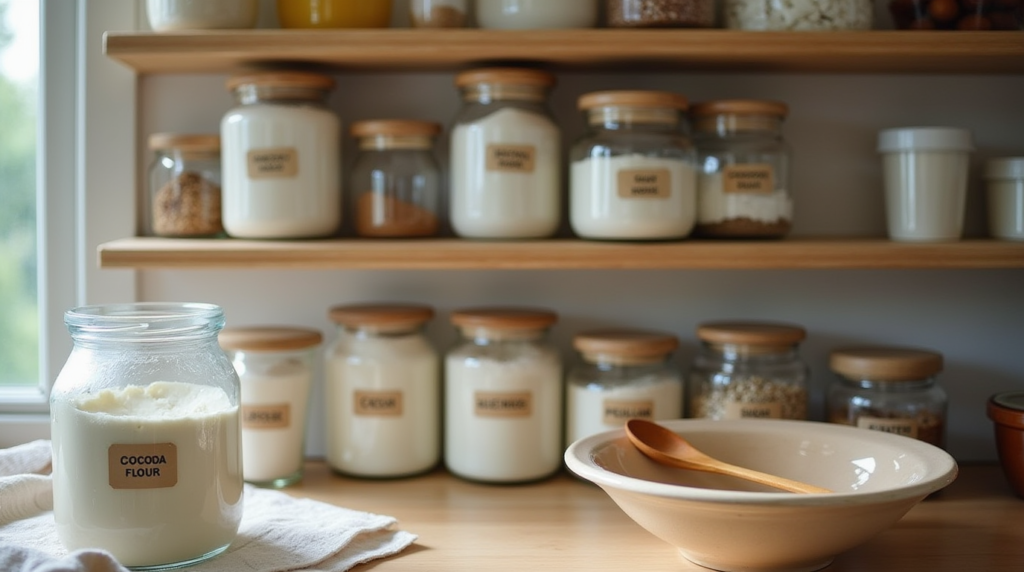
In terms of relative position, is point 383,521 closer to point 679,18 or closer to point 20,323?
point 679,18

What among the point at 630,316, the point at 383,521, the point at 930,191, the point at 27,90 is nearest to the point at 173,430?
the point at 383,521

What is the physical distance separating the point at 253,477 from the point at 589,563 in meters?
0.51

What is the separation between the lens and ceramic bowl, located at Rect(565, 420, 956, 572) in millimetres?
939

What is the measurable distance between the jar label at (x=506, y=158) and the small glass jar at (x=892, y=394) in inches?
20.3

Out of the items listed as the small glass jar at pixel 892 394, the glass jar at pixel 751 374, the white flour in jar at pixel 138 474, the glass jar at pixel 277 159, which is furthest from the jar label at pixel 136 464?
the small glass jar at pixel 892 394

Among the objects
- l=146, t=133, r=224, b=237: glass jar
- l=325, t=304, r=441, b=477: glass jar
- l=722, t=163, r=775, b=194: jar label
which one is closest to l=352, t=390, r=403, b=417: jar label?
l=325, t=304, r=441, b=477: glass jar

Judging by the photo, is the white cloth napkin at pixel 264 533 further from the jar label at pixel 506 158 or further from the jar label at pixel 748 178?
the jar label at pixel 748 178

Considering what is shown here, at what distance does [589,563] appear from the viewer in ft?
3.54

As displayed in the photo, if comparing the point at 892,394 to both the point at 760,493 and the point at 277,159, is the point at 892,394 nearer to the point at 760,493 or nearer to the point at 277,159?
the point at 760,493

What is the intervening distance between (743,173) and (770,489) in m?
0.41

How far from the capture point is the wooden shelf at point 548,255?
4.08 feet

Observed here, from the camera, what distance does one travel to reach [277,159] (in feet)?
4.23

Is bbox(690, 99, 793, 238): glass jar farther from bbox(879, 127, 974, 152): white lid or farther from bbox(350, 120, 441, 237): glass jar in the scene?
bbox(350, 120, 441, 237): glass jar

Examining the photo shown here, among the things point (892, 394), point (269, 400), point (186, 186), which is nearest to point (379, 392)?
point (269, 400)
